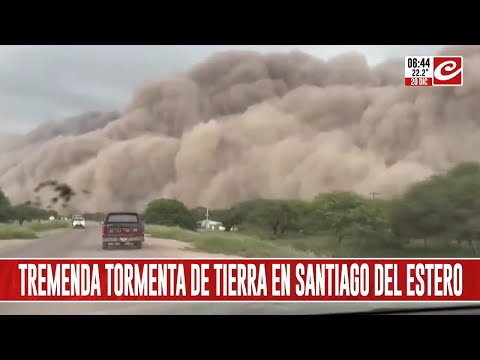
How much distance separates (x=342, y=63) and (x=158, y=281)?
291 centimetres

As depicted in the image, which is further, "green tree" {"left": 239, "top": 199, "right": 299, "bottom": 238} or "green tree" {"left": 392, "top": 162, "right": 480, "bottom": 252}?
"green tree" {"left": 239, "top": 199, "right": 299, "bottom": 238}

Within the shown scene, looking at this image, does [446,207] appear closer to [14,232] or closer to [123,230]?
[123,230]

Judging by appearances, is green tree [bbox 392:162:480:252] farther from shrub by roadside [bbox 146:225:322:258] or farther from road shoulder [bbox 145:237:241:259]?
road shoulder [bbox 145:237:241:259]

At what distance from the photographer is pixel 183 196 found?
620 centimetres

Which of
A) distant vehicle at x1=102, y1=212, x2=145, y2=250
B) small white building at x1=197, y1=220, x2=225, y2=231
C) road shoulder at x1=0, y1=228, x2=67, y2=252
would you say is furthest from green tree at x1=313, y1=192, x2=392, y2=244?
road shoulder at x1=0, y1=228, x2=67, y2=252

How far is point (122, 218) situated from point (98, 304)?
90cm

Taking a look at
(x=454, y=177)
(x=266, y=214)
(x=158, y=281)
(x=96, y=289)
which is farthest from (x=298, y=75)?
(x=96, y=289)

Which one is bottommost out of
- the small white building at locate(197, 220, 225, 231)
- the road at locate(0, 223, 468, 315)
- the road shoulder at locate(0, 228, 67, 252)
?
the road at locate(0, 223, 468, 315)

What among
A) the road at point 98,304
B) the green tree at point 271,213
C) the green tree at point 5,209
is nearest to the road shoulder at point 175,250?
the road at point 98,304

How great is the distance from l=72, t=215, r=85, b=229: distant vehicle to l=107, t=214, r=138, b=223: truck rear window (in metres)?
0.29

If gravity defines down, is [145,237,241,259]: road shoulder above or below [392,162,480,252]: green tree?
below

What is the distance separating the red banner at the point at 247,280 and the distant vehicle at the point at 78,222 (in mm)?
368

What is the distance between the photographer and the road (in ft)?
19.7

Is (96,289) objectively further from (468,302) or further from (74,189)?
(468,302)
